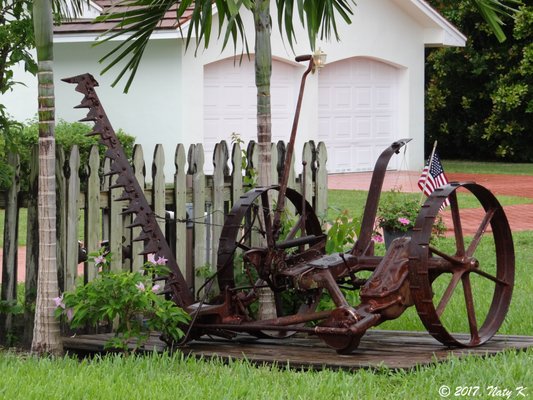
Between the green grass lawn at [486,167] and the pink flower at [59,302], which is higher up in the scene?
the green grass lawn at [486,167]

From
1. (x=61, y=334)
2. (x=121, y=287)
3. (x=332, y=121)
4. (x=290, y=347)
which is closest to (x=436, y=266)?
(x=290, y=347)

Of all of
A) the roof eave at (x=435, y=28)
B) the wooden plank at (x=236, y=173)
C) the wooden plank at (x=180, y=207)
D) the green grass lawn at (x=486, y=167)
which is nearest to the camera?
the wooden plank at (x=180, y=207)

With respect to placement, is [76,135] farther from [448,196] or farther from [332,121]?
[448,196]

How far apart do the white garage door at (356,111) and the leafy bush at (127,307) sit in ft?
56.3

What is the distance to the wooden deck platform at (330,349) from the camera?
599 centimetres

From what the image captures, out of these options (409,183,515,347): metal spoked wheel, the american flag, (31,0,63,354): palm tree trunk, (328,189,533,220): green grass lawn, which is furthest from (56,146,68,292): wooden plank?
(328,189,533,220): green grass lawn

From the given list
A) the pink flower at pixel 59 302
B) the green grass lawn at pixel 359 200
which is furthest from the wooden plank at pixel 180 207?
the green grass lawn at pixel 359 200

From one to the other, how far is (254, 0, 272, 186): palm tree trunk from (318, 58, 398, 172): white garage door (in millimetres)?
15682

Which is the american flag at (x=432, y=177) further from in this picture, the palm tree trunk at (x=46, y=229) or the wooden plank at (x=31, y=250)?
the palm tree trunk at (x=46, y=229)

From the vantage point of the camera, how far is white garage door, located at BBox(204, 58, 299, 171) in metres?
21.1

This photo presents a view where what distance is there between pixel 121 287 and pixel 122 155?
99 cm

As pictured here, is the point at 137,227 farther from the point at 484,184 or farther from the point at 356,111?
the point at 356,111

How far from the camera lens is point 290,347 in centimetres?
664

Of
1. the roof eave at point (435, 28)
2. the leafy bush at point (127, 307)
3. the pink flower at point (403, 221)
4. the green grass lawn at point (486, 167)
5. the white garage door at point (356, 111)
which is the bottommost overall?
the leafy bush at point (127, 307)
